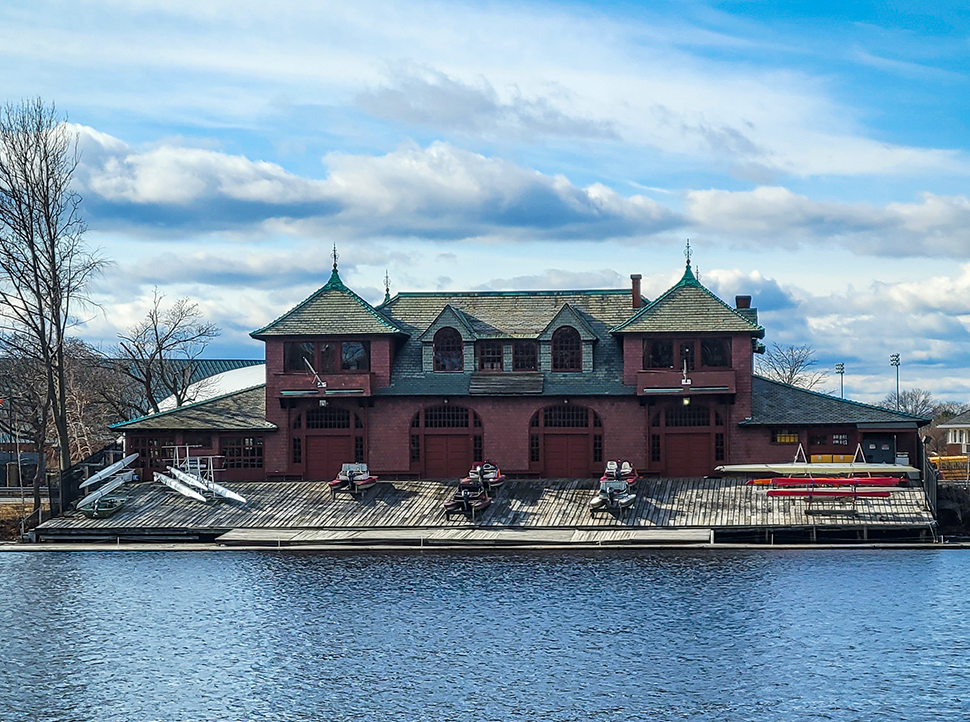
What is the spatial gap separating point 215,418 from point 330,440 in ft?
19.0

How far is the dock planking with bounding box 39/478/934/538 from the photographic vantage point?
161 feet

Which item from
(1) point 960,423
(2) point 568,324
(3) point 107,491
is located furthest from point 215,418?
(1) point 960,423

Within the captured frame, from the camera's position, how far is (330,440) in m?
58.6

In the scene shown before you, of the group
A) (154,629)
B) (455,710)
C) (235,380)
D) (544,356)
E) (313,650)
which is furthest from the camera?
(235,380)

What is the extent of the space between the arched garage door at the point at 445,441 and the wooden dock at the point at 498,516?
1.46 m

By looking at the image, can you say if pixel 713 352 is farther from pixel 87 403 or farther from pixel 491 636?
pixel 87 403

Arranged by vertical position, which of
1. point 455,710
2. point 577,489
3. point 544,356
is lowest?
point 455,710

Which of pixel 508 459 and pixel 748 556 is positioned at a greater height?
pixel 508 459

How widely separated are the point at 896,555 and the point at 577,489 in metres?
14.6

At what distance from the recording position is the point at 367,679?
31.0 metres

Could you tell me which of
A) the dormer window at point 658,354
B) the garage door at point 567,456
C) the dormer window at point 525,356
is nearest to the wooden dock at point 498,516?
the garage door at point 567,456

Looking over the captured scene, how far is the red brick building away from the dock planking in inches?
72.0

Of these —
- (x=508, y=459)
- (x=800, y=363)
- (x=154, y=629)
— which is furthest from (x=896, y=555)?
(x=800, y=363)

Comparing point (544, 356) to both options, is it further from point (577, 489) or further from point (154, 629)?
point (154, 629)
